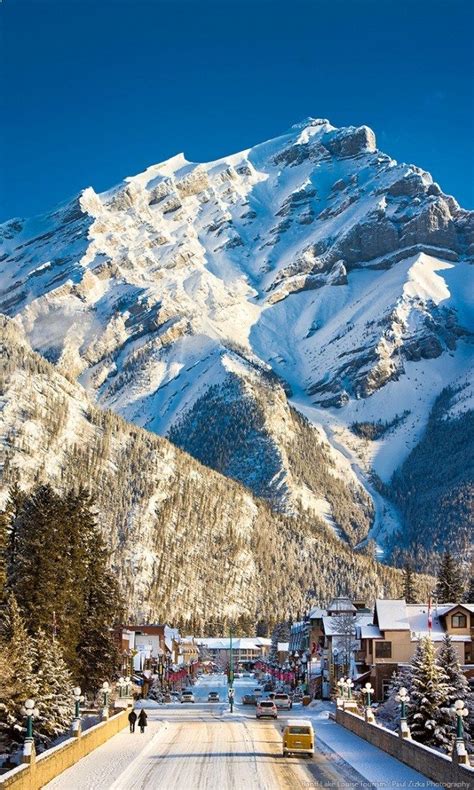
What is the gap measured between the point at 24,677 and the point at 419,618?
5742 cm

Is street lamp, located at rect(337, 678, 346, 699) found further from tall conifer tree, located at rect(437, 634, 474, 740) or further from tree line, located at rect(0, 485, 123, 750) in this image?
tree line, located at rect(0, 485, 123, 750)

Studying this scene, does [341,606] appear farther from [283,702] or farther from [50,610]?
[50,610]

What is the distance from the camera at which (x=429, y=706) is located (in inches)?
2314

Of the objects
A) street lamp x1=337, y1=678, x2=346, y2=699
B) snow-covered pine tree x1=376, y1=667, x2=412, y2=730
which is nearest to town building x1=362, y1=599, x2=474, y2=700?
snow-covered pine tree x1=376, y1=667, x2=412, y2=730

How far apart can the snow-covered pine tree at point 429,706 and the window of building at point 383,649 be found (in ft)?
140

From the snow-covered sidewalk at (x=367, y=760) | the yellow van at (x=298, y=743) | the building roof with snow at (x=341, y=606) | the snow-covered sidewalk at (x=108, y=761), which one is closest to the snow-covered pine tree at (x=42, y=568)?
the snow-covered sidewalk at (x=108, y=761)

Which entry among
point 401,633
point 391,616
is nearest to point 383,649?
point 401,633

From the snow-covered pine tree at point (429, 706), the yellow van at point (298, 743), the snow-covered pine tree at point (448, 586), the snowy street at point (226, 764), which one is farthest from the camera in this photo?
the snow-covered pine tree at point (448, 586)

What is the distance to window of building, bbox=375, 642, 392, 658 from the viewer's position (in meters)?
102

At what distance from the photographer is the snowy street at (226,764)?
40688mm

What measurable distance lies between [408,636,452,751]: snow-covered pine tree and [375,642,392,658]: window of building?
4281 cm

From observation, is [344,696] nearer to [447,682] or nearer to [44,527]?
[447,682]

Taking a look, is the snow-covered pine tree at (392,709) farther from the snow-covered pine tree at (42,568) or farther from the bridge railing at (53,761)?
the snow-covered pine tree at (42,568)

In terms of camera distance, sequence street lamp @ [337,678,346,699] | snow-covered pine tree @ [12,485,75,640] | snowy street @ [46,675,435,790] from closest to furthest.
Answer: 1. snowy street @ [46,675,435,790]
2. snow-covered pine tree @ [12,485,75,640]
3. street lamp @ [337,678,346,699]
